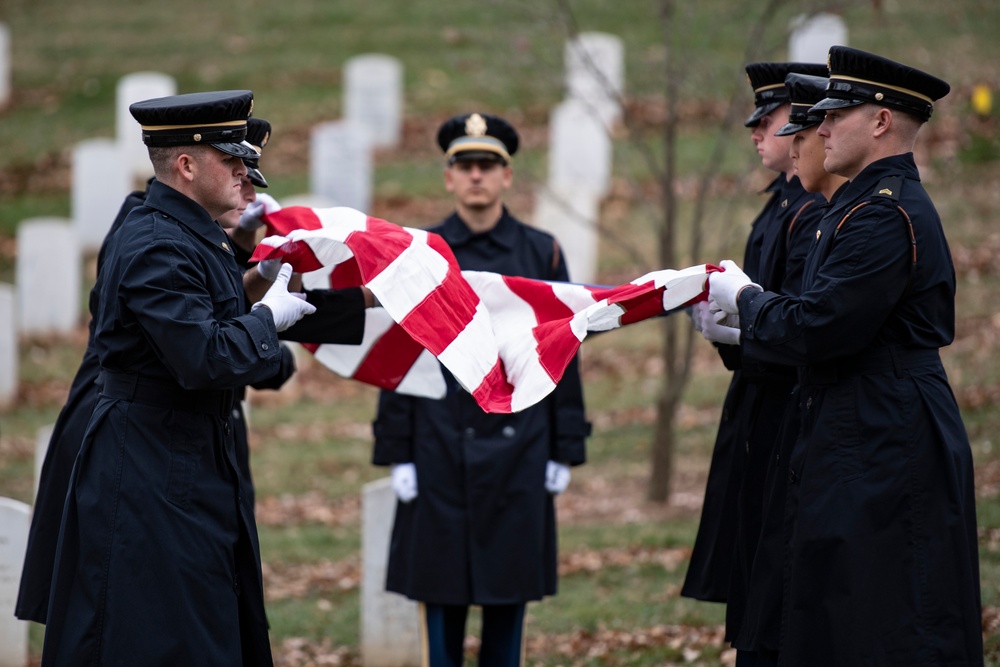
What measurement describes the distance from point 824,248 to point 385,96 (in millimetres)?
14307

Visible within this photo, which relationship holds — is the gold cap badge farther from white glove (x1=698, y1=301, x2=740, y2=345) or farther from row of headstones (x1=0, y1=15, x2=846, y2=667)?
row of headstones (x1=0, y1=15, x2=846, y2=667)

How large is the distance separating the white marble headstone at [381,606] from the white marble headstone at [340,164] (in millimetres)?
9054

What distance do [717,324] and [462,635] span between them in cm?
194

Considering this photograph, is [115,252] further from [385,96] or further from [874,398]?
[385,96]

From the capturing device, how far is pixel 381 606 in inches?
250

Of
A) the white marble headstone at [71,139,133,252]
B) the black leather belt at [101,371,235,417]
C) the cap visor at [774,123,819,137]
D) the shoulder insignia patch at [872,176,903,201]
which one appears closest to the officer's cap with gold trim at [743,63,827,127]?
the cap visor at [774,123,819,137]

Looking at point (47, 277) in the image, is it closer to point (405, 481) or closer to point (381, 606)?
point (381, 606)

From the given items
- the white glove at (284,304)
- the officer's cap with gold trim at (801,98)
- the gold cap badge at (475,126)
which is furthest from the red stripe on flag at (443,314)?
the officer's cap with gold trim at (801,98)

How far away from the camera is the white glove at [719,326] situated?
4492 millimetres

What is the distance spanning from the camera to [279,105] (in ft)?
62.7

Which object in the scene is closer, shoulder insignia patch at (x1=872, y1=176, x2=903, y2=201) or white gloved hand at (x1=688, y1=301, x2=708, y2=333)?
shoulder insignia patch at (x1=872, y1=176, x2=903, y2=201)

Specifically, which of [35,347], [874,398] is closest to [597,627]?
[874,398]

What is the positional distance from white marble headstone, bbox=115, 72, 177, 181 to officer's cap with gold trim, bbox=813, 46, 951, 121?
503 inches

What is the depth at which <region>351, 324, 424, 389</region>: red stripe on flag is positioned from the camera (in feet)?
17.4
